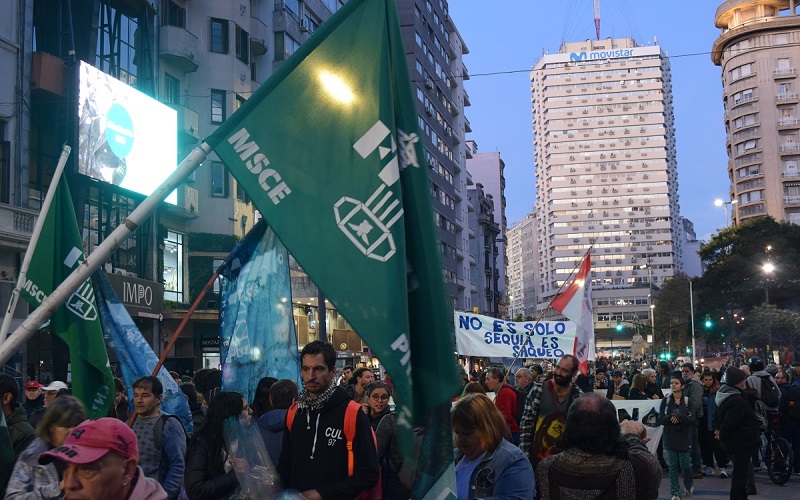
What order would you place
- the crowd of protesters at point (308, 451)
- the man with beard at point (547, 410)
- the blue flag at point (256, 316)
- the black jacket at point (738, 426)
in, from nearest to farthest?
1. the crowd of protesters at point (308, 451)
2. the blue flag at point (256, 316)
3. the man with beard at point (547, 410)
4. the black jacket at point (738, 426)

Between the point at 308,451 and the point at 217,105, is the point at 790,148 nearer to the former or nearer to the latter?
the point at 217,105

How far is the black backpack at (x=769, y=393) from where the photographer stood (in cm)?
1458

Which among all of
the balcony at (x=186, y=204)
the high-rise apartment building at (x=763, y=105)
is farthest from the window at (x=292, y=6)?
the high-rise apartment building at (x=763, y=105)

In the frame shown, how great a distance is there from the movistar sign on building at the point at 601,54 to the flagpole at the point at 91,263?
18201 centimetres

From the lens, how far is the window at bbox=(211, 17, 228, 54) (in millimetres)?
39281

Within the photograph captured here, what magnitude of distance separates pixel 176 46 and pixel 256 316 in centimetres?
2995

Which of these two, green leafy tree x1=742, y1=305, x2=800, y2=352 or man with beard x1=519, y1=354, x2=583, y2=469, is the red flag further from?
green leafy tree x1=742, y1=305, x2=800, y2=352

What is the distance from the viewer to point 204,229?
38.8 m

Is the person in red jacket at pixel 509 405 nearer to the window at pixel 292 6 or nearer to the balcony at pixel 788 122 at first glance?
the window at pixel 292 6

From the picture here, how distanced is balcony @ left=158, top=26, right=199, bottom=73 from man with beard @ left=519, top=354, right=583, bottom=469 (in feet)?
97.1

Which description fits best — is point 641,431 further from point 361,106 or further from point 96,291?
A: point 96,291

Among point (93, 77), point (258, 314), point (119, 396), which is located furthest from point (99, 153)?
point (258, 314)

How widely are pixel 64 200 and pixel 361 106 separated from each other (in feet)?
13.5

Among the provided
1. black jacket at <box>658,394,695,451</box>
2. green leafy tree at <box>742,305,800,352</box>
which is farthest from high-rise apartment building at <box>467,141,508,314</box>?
black jacket at <box>658,394,695,451</box>
